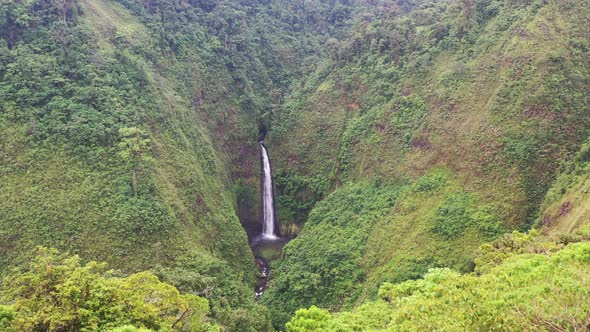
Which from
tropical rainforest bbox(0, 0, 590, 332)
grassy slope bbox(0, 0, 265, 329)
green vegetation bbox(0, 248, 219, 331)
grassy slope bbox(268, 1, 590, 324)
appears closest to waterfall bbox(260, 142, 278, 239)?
tropical rainforest bbox(0, 0, 590, 332)

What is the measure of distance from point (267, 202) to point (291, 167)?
422 cm

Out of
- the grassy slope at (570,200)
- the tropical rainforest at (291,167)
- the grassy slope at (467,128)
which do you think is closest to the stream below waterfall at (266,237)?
the tropical rainforest at (291,167)

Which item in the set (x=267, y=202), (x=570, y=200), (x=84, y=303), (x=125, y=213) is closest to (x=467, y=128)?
(x=570, y=200)

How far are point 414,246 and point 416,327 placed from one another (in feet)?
61.8

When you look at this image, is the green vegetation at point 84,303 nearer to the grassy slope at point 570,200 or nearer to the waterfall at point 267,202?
the grassy slope at point 570,200

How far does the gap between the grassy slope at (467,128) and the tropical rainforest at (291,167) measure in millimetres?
128

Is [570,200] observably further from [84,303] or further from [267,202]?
[267,202]

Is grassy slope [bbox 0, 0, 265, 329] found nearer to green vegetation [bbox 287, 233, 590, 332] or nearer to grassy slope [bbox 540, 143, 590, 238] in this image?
green vegetation [bbox 287, 233, 590, 332]

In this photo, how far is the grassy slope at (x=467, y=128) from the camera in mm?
29266

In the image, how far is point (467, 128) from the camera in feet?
109

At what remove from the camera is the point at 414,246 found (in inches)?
1163

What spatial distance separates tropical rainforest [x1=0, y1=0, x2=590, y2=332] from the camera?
24250 millimetres

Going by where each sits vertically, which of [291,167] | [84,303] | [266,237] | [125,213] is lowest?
[266,237]

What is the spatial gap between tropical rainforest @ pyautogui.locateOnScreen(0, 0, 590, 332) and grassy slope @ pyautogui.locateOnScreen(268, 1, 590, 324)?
13cm
